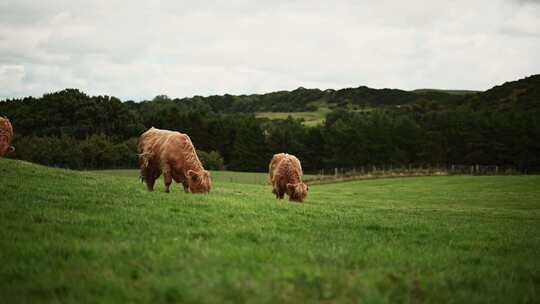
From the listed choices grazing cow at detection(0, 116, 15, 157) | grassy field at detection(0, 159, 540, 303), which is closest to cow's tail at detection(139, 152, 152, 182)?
grassy field at detection(0, 159, 540, 303)

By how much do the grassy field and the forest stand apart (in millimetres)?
75378

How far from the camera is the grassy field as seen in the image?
5.19 m

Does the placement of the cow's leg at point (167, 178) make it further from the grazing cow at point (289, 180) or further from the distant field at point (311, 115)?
the distant field at point (311, 115)

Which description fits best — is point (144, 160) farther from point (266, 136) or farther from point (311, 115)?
point (311, 115)

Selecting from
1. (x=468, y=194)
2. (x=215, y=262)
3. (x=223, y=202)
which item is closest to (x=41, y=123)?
(x=468, y=194)

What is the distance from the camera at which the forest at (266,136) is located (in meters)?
86.5

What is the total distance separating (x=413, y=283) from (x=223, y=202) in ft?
27.9

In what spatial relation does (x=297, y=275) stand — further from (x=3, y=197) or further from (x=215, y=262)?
(x=3, y=197)

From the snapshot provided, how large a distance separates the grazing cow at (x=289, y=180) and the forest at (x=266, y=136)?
6621 cm

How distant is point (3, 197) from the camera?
35.1 feet

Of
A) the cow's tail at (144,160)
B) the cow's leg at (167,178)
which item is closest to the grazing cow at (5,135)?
the cow's tail at (144,160)

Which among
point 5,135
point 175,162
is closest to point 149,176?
point 175,162

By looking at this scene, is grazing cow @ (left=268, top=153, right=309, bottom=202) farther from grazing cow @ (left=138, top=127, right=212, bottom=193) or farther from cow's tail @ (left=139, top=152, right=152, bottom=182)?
cow's tail @ (left=139, top=152, right=152, bottom=182)

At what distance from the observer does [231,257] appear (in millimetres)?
6676
